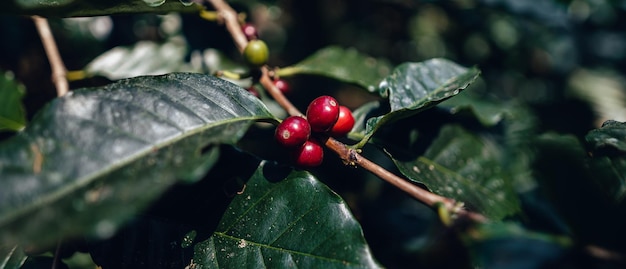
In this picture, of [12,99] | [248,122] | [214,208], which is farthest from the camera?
[12,99]

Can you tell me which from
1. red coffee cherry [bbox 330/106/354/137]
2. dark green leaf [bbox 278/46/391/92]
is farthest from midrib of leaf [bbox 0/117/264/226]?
dark green leaf [bbox 278/46/391/92]

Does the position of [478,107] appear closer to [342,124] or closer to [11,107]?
[342,124]

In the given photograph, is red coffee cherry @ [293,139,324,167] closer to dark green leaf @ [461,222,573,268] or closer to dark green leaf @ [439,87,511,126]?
dark green leaf @ [439,87,511,126]

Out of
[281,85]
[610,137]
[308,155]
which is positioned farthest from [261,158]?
[610,137]

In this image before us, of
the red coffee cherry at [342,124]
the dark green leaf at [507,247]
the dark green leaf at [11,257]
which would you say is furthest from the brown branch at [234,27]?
the dark green leaf at [507,247]

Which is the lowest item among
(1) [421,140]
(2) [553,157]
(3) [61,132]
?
(2) [553,157]

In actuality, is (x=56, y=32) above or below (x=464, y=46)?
above

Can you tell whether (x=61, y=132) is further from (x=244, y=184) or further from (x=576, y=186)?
(x=576, y=186)

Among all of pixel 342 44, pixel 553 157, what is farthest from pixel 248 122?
pixel 342 44
